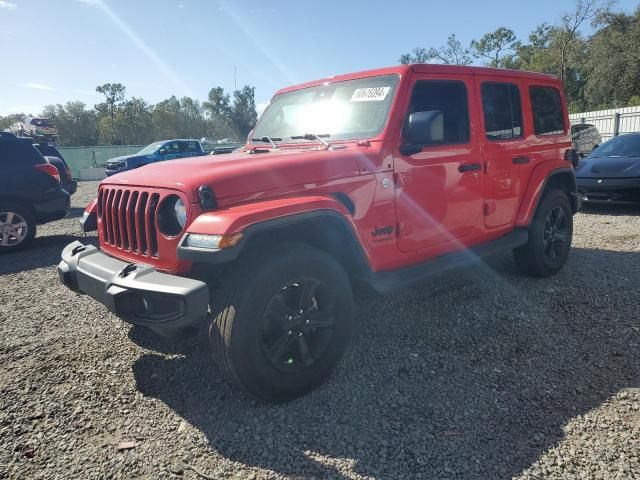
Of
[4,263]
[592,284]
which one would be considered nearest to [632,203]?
[592,284]

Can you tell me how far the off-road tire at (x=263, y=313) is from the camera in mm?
2461

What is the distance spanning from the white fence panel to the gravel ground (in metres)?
16.5

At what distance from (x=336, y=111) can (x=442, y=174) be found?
3.19ft

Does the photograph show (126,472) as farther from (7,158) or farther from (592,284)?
(7,158)

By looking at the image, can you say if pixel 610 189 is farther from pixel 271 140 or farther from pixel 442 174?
pixel 271 140

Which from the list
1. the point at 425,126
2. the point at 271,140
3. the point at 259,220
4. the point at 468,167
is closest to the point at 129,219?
the point at 259,220

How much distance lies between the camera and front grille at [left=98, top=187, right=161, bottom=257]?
8.91 feet

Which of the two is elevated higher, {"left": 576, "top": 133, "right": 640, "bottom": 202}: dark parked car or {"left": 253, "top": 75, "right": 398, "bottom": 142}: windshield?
{"left": 253, "top": 75, "right": 398, "bottom": 142}: windshield

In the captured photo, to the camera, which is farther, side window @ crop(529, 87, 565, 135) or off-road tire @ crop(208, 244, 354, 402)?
side window @ crop(529, 87, 565, 135)

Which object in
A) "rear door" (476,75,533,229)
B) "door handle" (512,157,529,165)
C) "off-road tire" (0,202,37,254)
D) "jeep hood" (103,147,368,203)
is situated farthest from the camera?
"off-road tire" (0,202,37,254)

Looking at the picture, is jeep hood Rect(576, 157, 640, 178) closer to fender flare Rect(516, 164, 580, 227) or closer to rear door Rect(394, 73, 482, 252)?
fender flare Rect(516, 164, 580, 227)

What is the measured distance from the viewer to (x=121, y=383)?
3.06 m

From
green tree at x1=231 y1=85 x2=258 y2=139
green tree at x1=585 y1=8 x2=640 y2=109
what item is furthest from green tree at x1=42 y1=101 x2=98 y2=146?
green tree at x1=585 y1=8 x2=640 y2=109

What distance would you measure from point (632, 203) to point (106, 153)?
88.9ft
